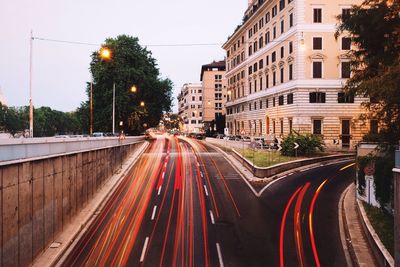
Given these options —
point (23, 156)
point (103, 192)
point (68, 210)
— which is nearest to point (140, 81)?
point (103, 192)

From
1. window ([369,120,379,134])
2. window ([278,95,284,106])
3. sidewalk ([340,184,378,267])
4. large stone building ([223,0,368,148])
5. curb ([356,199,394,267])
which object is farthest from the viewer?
window ([278,95,284,106])

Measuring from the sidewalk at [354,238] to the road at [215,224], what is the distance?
531 mm

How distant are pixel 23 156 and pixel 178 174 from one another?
2115 cm

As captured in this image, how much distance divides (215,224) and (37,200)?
32.1 ft

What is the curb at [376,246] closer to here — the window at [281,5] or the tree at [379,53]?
the tree at [379,53]

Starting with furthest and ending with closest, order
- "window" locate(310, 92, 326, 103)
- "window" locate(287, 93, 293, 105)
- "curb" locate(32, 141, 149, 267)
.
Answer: "window" locate(287, 93, 293, 105) → "window" locate(310, 92, 326, 103) → "curb" locate(32, 141, 149, 267)

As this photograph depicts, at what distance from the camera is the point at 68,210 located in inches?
850

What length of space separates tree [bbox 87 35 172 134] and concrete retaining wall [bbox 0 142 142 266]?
39073 millimetres

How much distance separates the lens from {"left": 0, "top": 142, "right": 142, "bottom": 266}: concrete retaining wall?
13.9m

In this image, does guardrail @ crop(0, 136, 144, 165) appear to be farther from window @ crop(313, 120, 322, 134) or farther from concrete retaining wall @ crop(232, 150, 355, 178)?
window @ crop(313, 120, 322, 134)

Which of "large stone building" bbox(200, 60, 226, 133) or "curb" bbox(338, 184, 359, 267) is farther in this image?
"large stone building" bbox(200, 60, 226, 133)

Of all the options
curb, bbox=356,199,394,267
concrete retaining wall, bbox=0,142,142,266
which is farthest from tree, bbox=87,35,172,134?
curb, bbox=356,199,394,267

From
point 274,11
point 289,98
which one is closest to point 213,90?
point 274,11

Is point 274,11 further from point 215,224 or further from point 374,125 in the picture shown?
point 215,224
